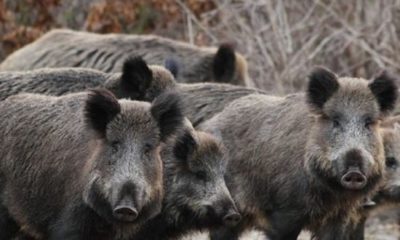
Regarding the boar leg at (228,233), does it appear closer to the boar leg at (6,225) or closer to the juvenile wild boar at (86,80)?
the juvenile wild boar at (86,80)

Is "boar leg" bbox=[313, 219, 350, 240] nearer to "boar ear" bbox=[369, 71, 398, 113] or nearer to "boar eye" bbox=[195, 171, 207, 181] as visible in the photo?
"boar ear" bbox=[369, 71, 398, 113]

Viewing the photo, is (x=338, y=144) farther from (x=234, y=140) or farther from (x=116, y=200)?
(x=116, y=200)

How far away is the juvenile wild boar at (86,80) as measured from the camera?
37.7ft

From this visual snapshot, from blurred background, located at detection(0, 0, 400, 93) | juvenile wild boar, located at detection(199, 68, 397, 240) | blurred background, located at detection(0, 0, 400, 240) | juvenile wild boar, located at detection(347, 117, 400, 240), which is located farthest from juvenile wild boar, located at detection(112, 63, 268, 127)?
blurred background, located at detection(0, 0, 400, 93)

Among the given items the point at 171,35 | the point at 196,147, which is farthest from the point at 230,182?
the point at 171,35

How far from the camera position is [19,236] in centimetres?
1013

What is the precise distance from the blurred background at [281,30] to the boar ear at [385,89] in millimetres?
6332

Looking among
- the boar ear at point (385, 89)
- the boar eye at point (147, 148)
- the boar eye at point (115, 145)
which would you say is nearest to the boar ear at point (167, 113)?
the boar eye at point (147, 148)

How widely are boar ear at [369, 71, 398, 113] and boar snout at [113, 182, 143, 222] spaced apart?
98.4 inches

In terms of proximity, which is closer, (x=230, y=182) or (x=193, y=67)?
(x=230, y=182)

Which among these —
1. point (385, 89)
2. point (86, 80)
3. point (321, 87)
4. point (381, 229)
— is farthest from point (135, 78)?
point (381, 229)

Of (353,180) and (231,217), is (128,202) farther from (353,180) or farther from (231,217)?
(353,180)

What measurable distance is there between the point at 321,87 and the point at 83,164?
207 cm

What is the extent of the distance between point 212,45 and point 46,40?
3.02m
